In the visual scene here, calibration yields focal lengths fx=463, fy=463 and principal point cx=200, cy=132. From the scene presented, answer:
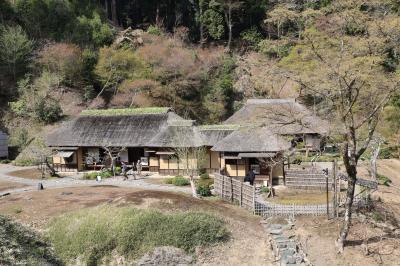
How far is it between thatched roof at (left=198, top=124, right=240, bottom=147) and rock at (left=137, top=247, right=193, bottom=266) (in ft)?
48.8

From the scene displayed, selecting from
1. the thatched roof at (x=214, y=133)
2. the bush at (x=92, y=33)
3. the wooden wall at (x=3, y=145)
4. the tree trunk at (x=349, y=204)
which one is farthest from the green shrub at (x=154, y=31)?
the tree trunk at (x=349, y=204)

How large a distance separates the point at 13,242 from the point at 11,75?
41760 millimetres

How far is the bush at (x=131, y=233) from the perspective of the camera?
57.8 ft

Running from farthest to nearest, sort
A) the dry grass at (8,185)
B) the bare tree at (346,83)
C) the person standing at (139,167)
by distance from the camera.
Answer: the person standing at (139,167) < the dry grass at (8,185) < the bare tree at (346,83)

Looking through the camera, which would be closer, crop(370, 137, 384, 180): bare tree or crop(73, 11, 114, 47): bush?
crop(370, 137, 384, 180): bare tree

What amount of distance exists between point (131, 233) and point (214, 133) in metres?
15.5

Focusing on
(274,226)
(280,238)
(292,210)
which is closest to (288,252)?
(280,238)

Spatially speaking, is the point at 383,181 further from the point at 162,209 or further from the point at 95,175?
the point at 95,175

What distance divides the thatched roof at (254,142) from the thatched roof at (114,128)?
6.17 m

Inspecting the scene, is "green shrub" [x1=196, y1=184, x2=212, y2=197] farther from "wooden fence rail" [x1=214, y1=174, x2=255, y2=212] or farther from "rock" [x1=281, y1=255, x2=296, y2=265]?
"rock" [x1=281, y1=255, x2=296, y2=265]

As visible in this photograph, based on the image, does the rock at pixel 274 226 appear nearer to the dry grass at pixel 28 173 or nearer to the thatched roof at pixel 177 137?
the thatched roof at pixel 177 137

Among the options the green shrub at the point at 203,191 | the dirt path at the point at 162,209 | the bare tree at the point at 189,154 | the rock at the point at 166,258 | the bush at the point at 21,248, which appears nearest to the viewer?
the bush at the point at 21,248

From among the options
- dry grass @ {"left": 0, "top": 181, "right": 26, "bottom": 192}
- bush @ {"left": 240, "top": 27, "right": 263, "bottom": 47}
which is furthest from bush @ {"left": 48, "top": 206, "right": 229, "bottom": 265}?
bush @ {"left": 240, "top": 27, "right": 263, "bottom": 47}

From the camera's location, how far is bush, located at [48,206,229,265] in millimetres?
17625
